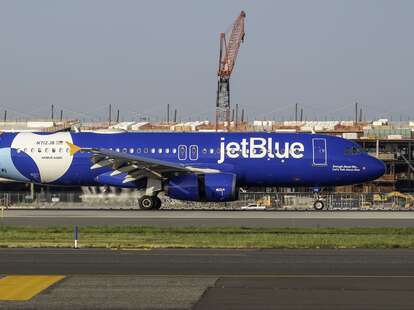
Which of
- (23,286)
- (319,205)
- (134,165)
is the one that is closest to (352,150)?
(319,205)

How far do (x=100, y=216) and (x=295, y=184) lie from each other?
11517 mm

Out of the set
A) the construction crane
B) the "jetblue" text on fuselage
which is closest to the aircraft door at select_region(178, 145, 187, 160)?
the "jetblue" text on fuselage

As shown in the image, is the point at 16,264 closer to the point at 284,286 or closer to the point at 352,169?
the point at 284,286

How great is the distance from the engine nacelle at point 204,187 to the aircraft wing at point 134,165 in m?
0.70

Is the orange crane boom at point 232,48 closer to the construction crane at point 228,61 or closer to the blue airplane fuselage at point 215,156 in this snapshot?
the construction crane at point 228,61

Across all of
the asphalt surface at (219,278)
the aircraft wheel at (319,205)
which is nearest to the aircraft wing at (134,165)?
the aircraft wheel at (319,205)

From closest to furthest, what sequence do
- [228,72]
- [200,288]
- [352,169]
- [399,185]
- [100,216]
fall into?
[200,288] → [100,216] → [352,169] → [399,185] → [228,72]

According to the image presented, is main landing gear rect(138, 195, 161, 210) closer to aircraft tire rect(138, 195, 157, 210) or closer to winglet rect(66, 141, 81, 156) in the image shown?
aircraft tire rect(138, 195, 157, 210)

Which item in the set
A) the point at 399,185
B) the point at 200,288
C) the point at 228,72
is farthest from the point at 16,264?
the point at 228,72

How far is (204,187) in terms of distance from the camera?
4541 cm

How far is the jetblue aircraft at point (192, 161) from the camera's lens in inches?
1820

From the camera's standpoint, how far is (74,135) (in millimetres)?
49156

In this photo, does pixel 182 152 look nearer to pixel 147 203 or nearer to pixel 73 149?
pixel 147 203

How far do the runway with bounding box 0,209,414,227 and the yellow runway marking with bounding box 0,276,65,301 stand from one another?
17.1 meters
